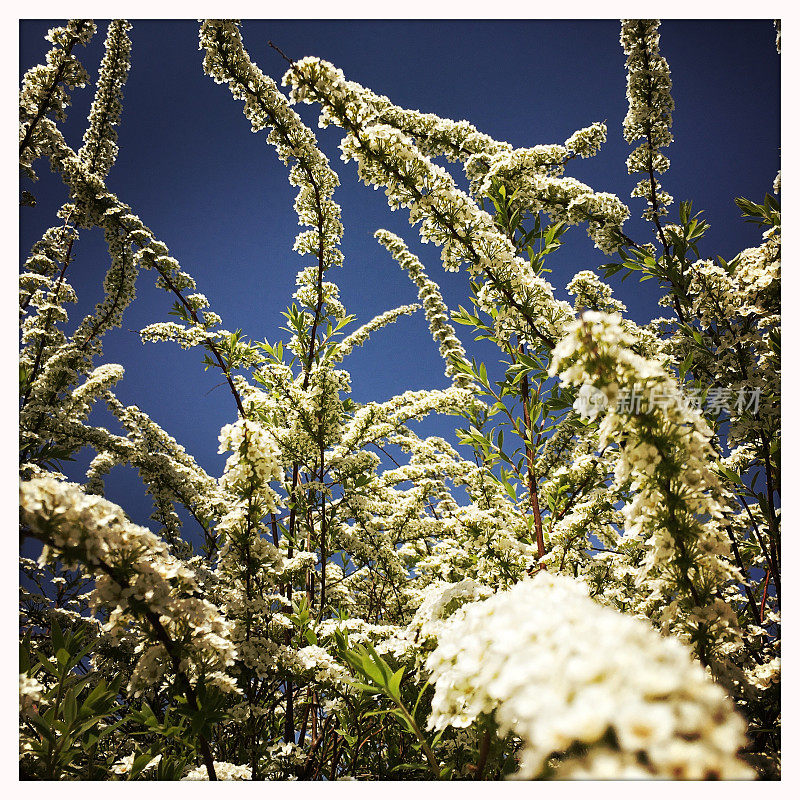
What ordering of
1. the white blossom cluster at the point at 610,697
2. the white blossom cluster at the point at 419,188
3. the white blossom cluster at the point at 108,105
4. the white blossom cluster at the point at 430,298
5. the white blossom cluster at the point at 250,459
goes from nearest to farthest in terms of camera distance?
1. the white blossom cluster at the point at 610,697
2. the white blossom cluster at the point at 250,459
3. the white blossom cluster at the point at 419,188
4. the white blossom cluster at the point at 108,105
5. the white blossom cluster at the point at 430,298

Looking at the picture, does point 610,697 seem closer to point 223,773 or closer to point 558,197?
point 223,773

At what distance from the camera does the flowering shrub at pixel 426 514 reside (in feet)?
2.52

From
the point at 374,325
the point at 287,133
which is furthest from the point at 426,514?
the point at 287,133

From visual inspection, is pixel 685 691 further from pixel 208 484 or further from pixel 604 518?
pixel 208 484

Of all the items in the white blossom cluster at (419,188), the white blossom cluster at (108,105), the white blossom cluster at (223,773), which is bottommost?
the white blossom cluster at (223,773)

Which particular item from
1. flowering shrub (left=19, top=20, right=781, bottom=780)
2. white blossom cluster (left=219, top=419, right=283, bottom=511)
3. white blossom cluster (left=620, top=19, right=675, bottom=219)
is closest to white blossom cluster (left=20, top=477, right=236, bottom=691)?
flowering shrub (left=19, top=20, right=781, bottom=780)

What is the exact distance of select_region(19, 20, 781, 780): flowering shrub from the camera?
2.52ft

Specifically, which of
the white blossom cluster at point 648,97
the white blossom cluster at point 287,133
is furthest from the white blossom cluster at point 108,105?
the white blossom cluster at point 648,97

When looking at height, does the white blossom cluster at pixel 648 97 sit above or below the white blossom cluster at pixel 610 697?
above

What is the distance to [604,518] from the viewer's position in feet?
5.85

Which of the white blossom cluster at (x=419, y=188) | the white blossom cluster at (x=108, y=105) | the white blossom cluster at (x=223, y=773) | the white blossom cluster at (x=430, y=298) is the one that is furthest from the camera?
the white blossom cluster at (x=430, y=298)

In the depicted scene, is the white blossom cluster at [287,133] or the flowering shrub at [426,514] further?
the white blossom cluster at [287,133]

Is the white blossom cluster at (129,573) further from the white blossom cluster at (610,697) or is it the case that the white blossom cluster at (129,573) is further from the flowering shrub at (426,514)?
the white blossom cluster at (610,697)

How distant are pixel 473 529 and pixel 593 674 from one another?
A: 46.4 inches
